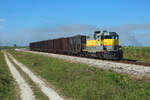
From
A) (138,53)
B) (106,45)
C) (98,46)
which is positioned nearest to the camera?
(106,45)

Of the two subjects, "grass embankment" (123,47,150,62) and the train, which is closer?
the train

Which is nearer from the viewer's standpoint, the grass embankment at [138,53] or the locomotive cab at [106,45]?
the locomotive cab at [106,45]

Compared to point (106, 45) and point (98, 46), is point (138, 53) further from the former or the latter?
point (106, 45)

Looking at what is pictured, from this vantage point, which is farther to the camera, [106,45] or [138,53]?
[138,53]

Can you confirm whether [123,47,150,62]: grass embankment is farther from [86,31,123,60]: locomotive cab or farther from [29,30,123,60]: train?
[86,31,123,60]: locomotive cab

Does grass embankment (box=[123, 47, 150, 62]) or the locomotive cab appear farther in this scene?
grass embankment (box=[123, 47, 150, 62])

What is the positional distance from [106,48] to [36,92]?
1888cm

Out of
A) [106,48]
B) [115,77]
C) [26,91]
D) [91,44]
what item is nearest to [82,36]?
[91,44]

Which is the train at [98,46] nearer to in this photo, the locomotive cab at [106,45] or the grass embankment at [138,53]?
the locomotive cab at [106,45]

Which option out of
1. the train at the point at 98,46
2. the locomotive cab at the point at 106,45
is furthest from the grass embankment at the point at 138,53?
the locomotive cab at the point at 106,45

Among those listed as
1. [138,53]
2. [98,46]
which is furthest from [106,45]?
[138,53]

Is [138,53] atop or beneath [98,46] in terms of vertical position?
beneath

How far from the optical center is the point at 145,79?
1283cm

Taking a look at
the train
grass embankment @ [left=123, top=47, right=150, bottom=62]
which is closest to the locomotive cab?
the train
